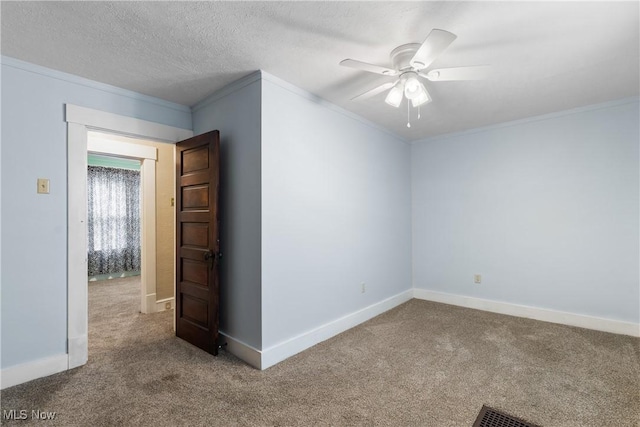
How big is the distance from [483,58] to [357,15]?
3.71 feet

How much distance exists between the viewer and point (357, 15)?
1.80m

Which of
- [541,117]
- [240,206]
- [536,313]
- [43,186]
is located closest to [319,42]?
[240,206]

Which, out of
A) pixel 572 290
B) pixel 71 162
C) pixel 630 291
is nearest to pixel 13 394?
pixel 71 162

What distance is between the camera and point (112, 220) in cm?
629

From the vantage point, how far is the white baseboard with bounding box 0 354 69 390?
2205 mm

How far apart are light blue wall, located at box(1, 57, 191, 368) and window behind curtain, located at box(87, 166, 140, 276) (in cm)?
423

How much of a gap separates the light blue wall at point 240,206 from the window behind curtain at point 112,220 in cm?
461

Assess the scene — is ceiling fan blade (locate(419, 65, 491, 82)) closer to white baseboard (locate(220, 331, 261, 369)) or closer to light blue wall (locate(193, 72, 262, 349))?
light blue wall (locate(193, 72, 262, 349))

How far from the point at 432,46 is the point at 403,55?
446 mm

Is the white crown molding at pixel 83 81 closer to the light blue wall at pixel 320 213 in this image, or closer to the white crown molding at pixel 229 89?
the white crown molding at pixel 229 89

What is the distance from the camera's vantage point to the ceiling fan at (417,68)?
1725 millimetres

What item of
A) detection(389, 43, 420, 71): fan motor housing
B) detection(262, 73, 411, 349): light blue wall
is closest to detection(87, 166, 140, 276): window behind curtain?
detection(262, 73, 411, 349): light blue wall

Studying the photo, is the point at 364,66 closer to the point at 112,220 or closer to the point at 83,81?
the point at 83,81

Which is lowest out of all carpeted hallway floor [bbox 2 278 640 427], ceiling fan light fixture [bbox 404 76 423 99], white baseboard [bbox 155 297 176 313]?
carpeted hallway floor [bbox 2 278 640 427]
